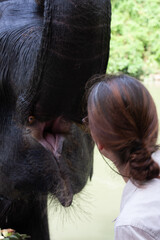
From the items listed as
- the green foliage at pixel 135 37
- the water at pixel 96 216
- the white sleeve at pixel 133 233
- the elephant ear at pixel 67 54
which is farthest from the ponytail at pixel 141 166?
the green foliage at pixel 135 37

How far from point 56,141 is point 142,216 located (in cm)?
60

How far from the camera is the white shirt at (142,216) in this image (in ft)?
2.86

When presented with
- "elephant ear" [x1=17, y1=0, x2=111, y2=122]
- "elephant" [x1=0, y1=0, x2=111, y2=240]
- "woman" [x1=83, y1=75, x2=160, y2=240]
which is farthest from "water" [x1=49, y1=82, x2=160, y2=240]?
"woman" [x1=83, y1=75, x2=160, y2=240]

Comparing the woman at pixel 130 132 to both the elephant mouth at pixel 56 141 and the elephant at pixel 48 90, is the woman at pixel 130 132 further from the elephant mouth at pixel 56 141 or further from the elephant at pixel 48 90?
the elephant mouth at pixel 56 141

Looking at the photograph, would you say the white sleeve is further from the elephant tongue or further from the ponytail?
the elephant tongue

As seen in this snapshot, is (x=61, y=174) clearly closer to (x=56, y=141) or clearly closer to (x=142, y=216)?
(x=56, y=141)

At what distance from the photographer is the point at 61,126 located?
147 centimetres

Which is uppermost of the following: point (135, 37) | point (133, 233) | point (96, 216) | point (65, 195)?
point (133, 233)

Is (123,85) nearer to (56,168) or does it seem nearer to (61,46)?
(61,46)

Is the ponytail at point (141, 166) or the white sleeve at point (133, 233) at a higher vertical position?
the ponytail at point (141, 166)

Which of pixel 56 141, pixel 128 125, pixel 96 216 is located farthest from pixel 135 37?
pixel 128 125

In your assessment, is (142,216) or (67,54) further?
(67,54)

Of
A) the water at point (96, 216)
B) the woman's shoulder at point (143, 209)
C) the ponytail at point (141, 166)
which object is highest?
the ponytail at point (141, 166)

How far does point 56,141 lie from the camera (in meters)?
1.45
